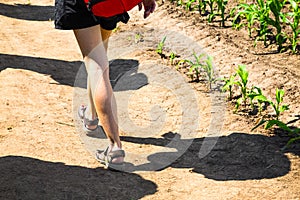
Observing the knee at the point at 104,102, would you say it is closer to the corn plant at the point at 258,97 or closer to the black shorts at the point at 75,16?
the black shorts at the point at 75,16

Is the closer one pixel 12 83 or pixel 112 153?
pixel 112 153

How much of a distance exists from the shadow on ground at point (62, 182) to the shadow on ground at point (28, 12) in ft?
11.4

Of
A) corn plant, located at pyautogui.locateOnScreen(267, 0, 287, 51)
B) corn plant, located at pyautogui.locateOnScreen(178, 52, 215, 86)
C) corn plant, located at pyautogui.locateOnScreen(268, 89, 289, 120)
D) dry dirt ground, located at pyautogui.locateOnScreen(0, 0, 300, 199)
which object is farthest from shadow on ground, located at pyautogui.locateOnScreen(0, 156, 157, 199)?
corn plant, located at pyautogui.locateOnScreen(267, 0, 287, 51)

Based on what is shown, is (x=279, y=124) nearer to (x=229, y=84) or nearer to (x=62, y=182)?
(x=229, y=84)

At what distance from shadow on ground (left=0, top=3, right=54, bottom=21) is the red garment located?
3805 mm

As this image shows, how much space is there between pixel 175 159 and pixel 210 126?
0.55m

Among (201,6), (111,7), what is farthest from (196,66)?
(111,7)

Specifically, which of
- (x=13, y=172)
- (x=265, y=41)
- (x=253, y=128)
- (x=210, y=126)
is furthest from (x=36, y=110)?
(x=265, y=41)

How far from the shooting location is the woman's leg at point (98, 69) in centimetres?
386

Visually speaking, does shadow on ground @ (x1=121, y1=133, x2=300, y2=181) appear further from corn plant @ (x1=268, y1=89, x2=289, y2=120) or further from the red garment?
the red garment

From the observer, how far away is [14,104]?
16.5ft

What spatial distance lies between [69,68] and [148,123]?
4.56ft

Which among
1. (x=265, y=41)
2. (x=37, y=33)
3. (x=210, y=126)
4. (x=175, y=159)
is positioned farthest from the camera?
(x=37, y=33)

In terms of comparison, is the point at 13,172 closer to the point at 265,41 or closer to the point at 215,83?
the point at 215,83
